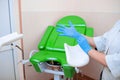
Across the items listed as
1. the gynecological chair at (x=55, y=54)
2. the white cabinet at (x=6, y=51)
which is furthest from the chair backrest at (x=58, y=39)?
the white cabinet at (x=6, y=51)

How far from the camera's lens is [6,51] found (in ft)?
7.07

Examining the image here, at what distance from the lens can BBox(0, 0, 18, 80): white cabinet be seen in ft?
6.68

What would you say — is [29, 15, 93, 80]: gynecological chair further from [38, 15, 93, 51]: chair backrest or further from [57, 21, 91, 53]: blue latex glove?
[57, 21, 91, 53]: blue latex glove

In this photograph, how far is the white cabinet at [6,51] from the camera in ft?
6.68

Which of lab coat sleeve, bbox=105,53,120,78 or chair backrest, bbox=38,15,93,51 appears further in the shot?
chair backrest, bbox=38,15,93,51

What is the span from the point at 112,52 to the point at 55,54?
2.46 ft

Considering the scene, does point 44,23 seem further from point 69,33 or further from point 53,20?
point 69,33

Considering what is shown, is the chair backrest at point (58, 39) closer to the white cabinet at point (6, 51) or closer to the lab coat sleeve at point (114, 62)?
the white cabinet at point (6, 51)

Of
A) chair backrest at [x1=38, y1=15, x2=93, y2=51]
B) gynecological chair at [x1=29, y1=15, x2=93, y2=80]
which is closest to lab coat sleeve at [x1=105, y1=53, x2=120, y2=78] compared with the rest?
gynecological chair at [x1=29, y1=15, x2=93, y2=80]

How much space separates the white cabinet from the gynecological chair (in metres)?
0.37

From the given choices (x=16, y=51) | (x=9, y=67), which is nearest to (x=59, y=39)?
(x=16, y=51)

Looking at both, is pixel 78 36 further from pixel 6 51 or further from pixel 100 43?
pixel 6 51

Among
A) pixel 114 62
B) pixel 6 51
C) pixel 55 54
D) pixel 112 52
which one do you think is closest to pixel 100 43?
pixel 112 52

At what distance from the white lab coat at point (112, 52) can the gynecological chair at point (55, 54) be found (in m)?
0.36
